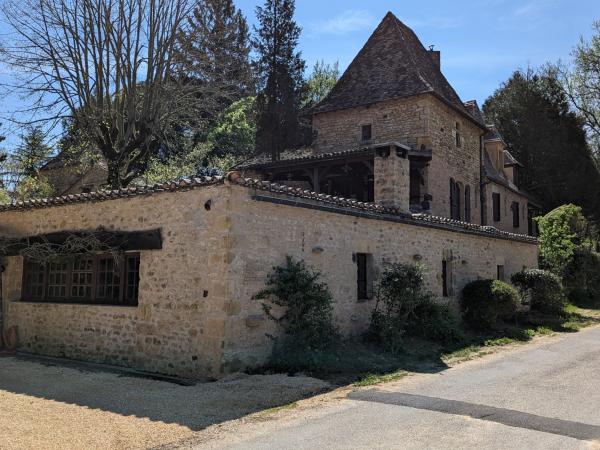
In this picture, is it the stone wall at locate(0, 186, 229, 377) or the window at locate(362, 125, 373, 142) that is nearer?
the stone wall at locate(0, 186, 229, 377)

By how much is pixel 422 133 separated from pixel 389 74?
149 inches

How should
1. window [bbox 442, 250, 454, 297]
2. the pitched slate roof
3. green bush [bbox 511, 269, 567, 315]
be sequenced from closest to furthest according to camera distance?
1. window [bbox 442, 250, 454, 297]
2. green bush [bbox 511, 269, 567, 315]
3. the pitched slate roof

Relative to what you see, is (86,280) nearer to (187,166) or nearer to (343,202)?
(343,202)

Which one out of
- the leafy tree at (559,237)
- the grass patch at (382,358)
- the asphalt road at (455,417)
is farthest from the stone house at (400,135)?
the asphalt road at (455,417)

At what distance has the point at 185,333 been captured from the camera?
354 inches

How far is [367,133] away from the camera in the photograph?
2202 centimetres

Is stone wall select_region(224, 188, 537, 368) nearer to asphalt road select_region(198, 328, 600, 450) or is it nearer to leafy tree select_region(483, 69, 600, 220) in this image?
asphalt road select_region(198, 328, 600, 450)

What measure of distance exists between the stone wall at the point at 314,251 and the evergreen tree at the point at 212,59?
10.7 metres

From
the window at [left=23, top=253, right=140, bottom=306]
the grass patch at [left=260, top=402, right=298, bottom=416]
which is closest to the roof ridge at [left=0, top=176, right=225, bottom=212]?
the window at [left=23, top=253, right=140, bottom=306]

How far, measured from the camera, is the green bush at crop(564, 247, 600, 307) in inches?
907

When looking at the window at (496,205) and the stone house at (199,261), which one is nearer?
the stone house at (199,261)

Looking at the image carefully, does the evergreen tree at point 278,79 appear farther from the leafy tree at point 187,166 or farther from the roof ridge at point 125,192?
the roof ridge at point 125,192

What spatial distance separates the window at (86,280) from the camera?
10281mm

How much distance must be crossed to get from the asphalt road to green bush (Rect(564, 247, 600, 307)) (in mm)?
15355
